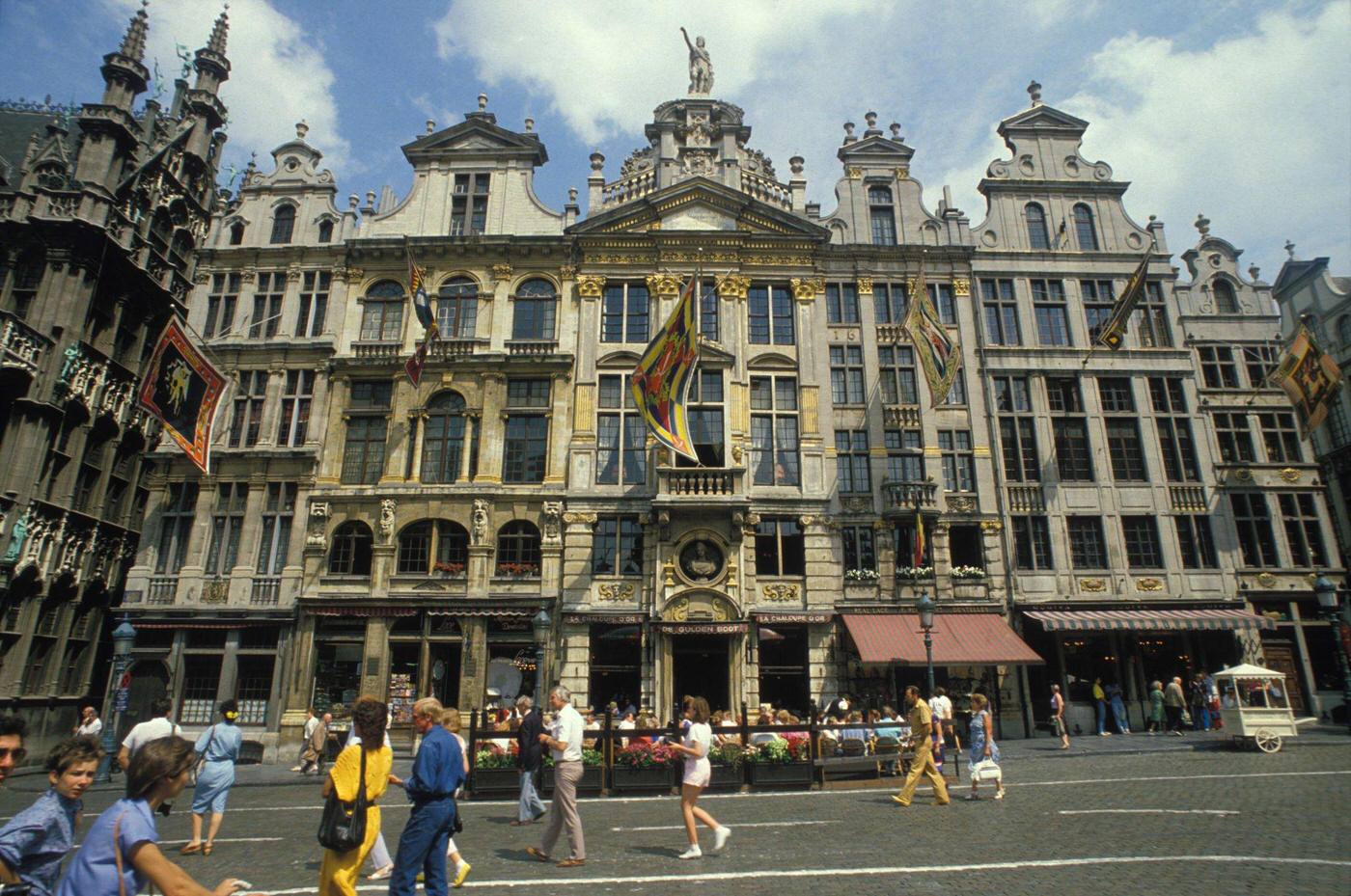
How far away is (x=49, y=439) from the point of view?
24.5m

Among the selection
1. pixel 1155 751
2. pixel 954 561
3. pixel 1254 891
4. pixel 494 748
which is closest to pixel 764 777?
pixel 494 748

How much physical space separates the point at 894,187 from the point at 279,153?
84.9 feet

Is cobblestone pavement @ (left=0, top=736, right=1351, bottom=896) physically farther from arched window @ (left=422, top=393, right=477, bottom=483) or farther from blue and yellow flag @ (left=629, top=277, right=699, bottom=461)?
arched window @ (left=422, top=393, right=477, bottom=483)

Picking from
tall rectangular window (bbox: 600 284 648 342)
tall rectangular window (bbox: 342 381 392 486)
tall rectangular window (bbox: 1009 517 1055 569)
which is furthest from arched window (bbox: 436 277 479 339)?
tall rectangular window (bbox: 1009 517 1055 569)

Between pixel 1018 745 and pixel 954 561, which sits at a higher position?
pixel 954 561

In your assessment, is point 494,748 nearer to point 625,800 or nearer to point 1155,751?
point 625,800

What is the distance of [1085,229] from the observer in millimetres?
31422

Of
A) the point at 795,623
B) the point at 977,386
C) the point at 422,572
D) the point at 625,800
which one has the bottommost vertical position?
the point at 625,800

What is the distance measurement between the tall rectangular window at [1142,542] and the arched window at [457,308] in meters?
25.9

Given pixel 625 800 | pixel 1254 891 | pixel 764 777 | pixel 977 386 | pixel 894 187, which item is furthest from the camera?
pixel 894 187

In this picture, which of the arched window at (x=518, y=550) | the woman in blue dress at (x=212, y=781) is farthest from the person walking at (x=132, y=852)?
the arched window at (x=518, y=550)

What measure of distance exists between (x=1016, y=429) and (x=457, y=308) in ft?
72.6

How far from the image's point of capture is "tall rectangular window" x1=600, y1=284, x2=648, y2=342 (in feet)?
96.3

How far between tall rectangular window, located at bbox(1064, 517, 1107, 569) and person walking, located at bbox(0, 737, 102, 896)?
2897cm
